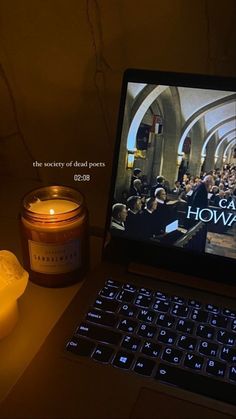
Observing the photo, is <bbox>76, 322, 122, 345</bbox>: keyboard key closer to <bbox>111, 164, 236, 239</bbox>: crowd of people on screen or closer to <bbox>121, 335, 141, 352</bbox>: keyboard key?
<bbox>121, 335, 141, 352</bbox>: keyboard key

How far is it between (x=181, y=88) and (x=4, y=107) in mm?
359

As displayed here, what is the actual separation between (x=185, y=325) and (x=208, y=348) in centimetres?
4

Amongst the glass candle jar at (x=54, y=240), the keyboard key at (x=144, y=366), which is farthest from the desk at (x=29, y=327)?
the keyboard key at (x=144, y=366)

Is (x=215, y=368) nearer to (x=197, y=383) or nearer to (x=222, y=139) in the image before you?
(x=197, y=383)

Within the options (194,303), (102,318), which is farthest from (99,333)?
(194,303)

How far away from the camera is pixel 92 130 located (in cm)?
78

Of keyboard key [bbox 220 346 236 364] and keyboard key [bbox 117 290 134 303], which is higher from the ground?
keyboard key [bbox 117 290 134 303]

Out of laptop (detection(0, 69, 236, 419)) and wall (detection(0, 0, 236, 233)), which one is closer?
laptop (detection(0, 69, 236, 419))

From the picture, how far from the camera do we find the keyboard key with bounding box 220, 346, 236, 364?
49cm

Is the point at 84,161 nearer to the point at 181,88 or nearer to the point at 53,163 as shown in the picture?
the point at 53,163

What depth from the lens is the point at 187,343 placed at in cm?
51

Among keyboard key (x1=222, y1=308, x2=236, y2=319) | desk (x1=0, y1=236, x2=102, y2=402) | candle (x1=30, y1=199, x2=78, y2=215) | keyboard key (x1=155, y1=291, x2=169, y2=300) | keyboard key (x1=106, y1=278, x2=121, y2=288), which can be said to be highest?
candle (x1=30, y1=199, x2=78, y2=215)

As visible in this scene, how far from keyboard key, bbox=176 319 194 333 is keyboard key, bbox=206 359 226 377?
5 centimetres

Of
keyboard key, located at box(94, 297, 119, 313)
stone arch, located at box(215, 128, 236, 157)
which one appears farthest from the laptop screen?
keyboard key, located at box(94, 297, 119, 313)
